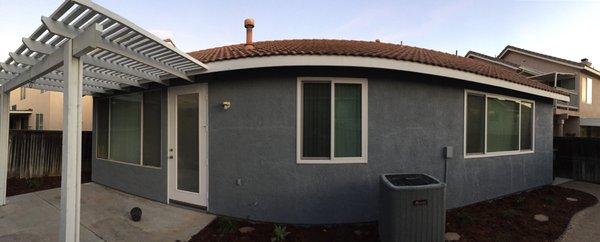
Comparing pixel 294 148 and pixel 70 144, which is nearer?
pixel 70 144

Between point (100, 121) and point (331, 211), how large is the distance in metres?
6.91

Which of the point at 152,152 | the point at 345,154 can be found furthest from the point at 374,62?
the point at 152,152

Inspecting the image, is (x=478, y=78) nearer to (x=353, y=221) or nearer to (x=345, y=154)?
(x=345, y=154)

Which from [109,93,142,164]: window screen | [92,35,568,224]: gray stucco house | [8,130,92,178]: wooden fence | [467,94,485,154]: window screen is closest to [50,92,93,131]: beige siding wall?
[8,130,92,178]: wooden fence

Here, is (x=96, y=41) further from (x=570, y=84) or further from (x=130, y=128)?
(x=570, y=84)

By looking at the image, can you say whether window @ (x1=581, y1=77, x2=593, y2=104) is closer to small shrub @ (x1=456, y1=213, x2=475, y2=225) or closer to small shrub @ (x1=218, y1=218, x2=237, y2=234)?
small shrub @ (x1=456, y1=213, x2=475, y2=225)

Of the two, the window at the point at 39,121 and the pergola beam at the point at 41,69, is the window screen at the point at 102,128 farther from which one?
the window at the point at 39,121

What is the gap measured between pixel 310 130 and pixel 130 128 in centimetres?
464

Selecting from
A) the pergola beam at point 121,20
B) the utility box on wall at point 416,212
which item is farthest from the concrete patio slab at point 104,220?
the utility box on wall at point 416,212

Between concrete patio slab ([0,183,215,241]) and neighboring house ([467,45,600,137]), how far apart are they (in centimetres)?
1717

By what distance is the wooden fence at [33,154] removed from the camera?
927cm

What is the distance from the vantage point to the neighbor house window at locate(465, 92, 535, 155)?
6.54m

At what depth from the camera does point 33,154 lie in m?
9.44

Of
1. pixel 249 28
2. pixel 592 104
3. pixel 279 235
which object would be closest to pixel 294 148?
pixel 279 235
